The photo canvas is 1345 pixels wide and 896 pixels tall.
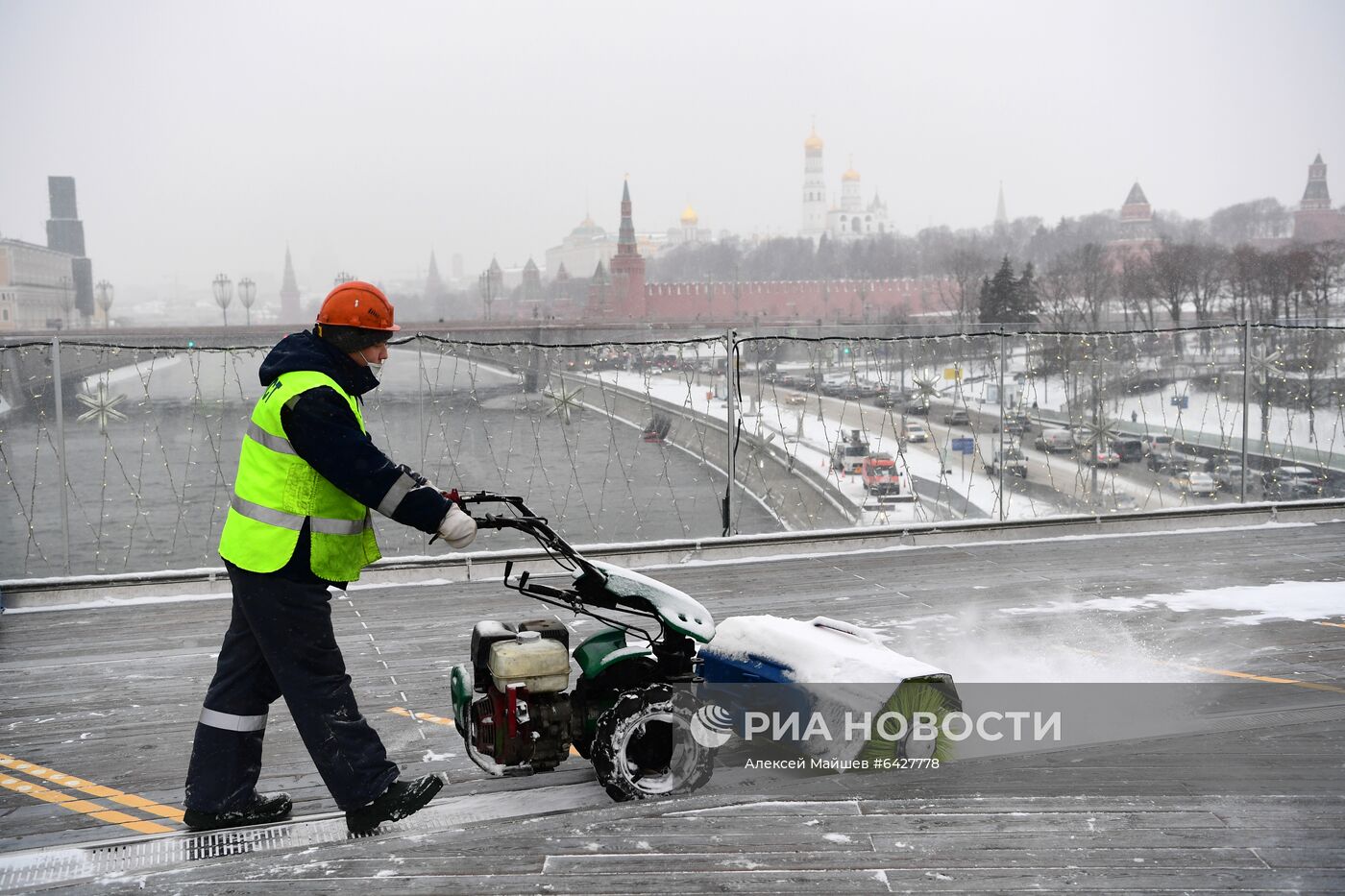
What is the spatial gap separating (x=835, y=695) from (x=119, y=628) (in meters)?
4.65

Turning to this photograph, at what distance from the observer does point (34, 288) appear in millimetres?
141000

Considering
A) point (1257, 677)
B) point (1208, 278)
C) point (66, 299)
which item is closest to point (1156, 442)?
point (1257, 677)

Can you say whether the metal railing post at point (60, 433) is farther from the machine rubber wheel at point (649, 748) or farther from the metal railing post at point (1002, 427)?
the metal railing post at point (1002, 427)

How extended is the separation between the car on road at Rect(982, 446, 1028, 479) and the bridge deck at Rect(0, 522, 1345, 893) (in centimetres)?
412

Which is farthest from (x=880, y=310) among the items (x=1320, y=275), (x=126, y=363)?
(x=126, y=363)

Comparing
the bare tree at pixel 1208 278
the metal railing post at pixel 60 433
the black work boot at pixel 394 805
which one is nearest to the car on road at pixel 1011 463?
the metal railing post at pixel 60 433

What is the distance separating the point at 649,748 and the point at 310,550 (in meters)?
1.31

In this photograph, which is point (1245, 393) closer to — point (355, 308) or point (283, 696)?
point (355, 308)

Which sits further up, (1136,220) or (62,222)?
(62,222)

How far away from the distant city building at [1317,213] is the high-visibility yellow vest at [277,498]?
464 feet

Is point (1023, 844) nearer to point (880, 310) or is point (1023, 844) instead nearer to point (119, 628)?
point (119, 628)

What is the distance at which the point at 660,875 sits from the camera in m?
3.38

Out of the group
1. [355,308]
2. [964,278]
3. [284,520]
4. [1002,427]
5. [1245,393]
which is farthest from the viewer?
[964,278]

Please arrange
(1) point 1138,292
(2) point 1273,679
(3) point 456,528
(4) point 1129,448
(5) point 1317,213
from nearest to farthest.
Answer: (3) point 456,528 → (2) point 1273,679 → (4) point 1129,448 → (1) point 1138,292 → (5) point 1317,213
